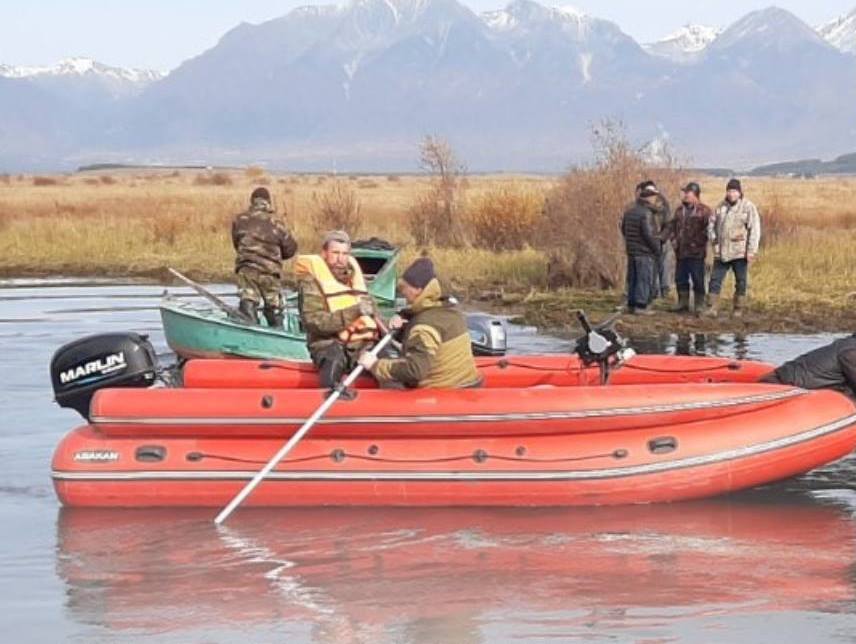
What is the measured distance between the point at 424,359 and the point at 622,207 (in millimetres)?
11926

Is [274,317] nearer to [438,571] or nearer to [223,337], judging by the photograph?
[223,337]

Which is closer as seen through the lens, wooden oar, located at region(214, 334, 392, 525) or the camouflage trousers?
wooden oar, located at region(214, 334, 392, 525)

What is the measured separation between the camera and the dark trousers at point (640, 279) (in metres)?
18.8

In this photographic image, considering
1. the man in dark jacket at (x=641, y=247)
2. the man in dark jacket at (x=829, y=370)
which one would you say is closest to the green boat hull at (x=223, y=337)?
the man in dark jacket at (x=641, y=247)

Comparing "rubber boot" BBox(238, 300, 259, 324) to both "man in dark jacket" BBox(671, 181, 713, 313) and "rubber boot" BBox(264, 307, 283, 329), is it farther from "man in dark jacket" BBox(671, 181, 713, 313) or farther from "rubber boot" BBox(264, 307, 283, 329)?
"man in dark jacket" BBox(671, 181, 713, 313)

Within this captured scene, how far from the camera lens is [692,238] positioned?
60.8 ft

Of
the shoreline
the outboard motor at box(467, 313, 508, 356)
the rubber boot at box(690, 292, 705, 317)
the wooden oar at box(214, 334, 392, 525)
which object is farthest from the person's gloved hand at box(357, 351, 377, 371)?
the rubber boot at box(690, 292, 705, 317)

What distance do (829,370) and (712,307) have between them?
8.04m

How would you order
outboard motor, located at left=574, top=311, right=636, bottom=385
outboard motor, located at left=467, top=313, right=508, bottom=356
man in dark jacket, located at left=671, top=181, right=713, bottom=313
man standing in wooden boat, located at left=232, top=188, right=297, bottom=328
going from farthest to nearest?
man in dark jacket, located at left=671, top=181, right=713, bottom=313 → man standing in wooden boat, located at left=232, top=188, right=297, bottom=328 → outboard motor, located at left=467, top=313, right=508, bottom=356 → outboard motor, located at left=574, top=311, right=636, bottom=385

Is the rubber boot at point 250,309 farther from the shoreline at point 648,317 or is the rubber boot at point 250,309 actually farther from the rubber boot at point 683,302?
the rubber boot at point 683,302

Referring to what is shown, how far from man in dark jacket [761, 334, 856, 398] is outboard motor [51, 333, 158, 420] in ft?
13.5

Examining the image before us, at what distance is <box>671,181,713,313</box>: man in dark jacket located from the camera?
18516 millimetres

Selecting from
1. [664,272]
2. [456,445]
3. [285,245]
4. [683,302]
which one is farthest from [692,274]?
[456,445]

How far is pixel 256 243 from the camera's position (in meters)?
15.4
